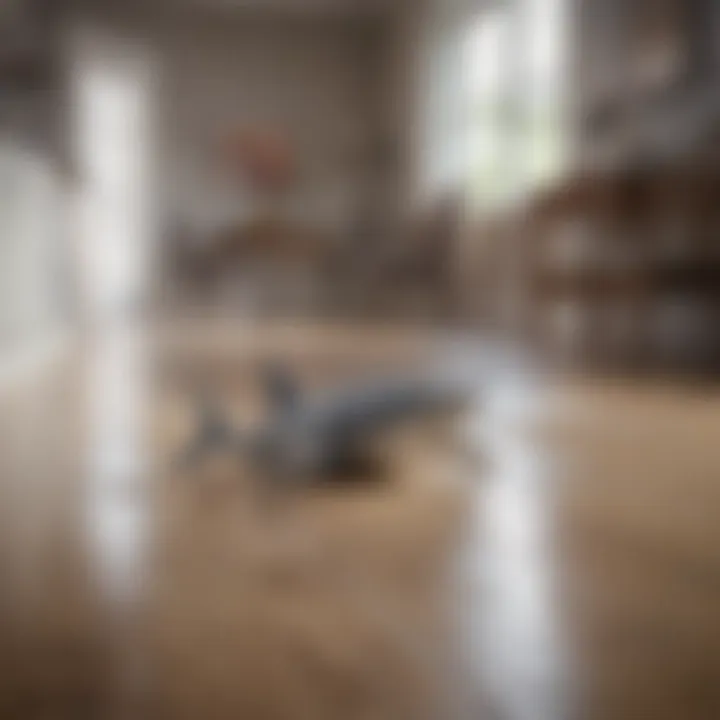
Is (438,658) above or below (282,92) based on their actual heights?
below

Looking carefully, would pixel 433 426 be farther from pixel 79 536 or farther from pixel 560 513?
pixel 79 536

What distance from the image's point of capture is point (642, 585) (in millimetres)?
507

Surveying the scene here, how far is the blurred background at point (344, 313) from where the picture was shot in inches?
16.8

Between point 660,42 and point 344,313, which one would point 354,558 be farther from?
point 660,42

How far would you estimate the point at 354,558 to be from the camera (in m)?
0.50

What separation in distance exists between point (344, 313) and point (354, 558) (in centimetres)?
13

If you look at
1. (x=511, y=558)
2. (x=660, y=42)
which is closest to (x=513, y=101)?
(x=660, y=42)

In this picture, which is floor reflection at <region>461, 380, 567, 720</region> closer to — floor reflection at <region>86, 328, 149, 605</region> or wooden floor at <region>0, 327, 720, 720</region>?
wooden floor at <region>0, 327, 720, 720</region>

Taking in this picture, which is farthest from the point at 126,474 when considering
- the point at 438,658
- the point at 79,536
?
the point at 438,658

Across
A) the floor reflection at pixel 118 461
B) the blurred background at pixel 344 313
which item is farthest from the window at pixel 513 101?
the floor reflection at pixel 118 461

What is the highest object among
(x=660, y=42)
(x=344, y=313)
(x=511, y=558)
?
(x=660, y=42)

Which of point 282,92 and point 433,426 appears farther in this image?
point 433,426

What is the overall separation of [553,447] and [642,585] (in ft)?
0.31

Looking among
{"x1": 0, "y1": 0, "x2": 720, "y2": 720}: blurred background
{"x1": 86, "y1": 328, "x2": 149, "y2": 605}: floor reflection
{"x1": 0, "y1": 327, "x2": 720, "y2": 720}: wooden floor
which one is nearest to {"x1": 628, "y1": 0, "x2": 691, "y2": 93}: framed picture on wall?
{"x1": 0, "y1": 0, "x2": 720, "y2": 720}: blurred background
